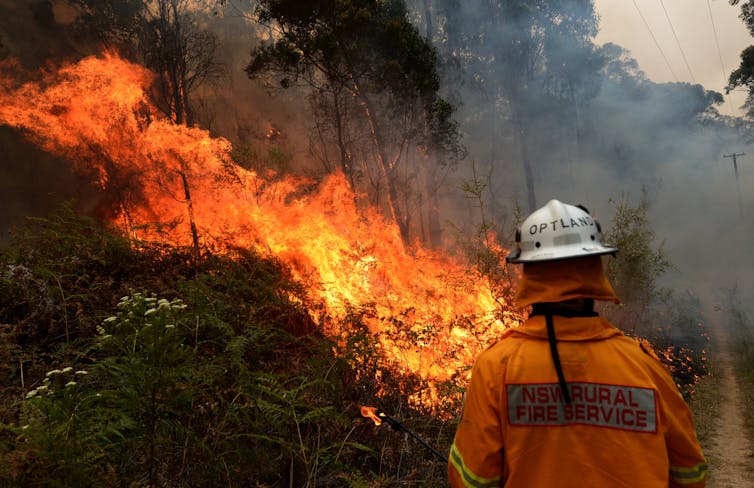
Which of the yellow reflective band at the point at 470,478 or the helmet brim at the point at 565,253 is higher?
the helmet brim at the point at 565,253

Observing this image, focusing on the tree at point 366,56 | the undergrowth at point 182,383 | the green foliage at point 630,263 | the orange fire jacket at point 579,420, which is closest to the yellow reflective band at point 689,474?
the orange fire jacket at point 579,420

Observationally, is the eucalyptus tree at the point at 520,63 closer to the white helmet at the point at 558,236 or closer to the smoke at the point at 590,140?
the smoke at the point at 590,140

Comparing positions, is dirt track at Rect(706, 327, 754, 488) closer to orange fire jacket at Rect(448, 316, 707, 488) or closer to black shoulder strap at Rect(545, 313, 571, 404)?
orange fire jacket at Rect(448, 316, 707, 488)

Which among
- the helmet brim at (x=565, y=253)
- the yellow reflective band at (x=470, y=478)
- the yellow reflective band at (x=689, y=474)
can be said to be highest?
the helmet brim at (x=565, y=253)

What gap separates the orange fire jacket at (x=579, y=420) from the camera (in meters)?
1.76

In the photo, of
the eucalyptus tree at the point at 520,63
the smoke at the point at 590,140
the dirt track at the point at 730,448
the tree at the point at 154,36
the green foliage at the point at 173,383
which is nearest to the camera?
the green foliage at the point at 173,383

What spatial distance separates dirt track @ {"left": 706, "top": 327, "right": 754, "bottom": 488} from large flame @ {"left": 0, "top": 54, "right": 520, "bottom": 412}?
3929mm

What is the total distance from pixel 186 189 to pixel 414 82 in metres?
10.8

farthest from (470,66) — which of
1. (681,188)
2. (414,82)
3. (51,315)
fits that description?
(51,315)

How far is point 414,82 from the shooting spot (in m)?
18.6

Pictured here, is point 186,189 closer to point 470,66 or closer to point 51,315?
point 51,315

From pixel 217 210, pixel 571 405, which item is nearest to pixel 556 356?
pixel 571 405

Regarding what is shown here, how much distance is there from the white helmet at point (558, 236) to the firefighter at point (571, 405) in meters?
0.01

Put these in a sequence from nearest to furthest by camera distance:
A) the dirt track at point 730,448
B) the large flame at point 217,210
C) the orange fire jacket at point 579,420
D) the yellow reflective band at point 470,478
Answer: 1. the orange fire jacket at point 579,420
2. the yellow reflective band at point 470,478
3. the dirt track at point 730,448
4. the large flame at point 217,210
